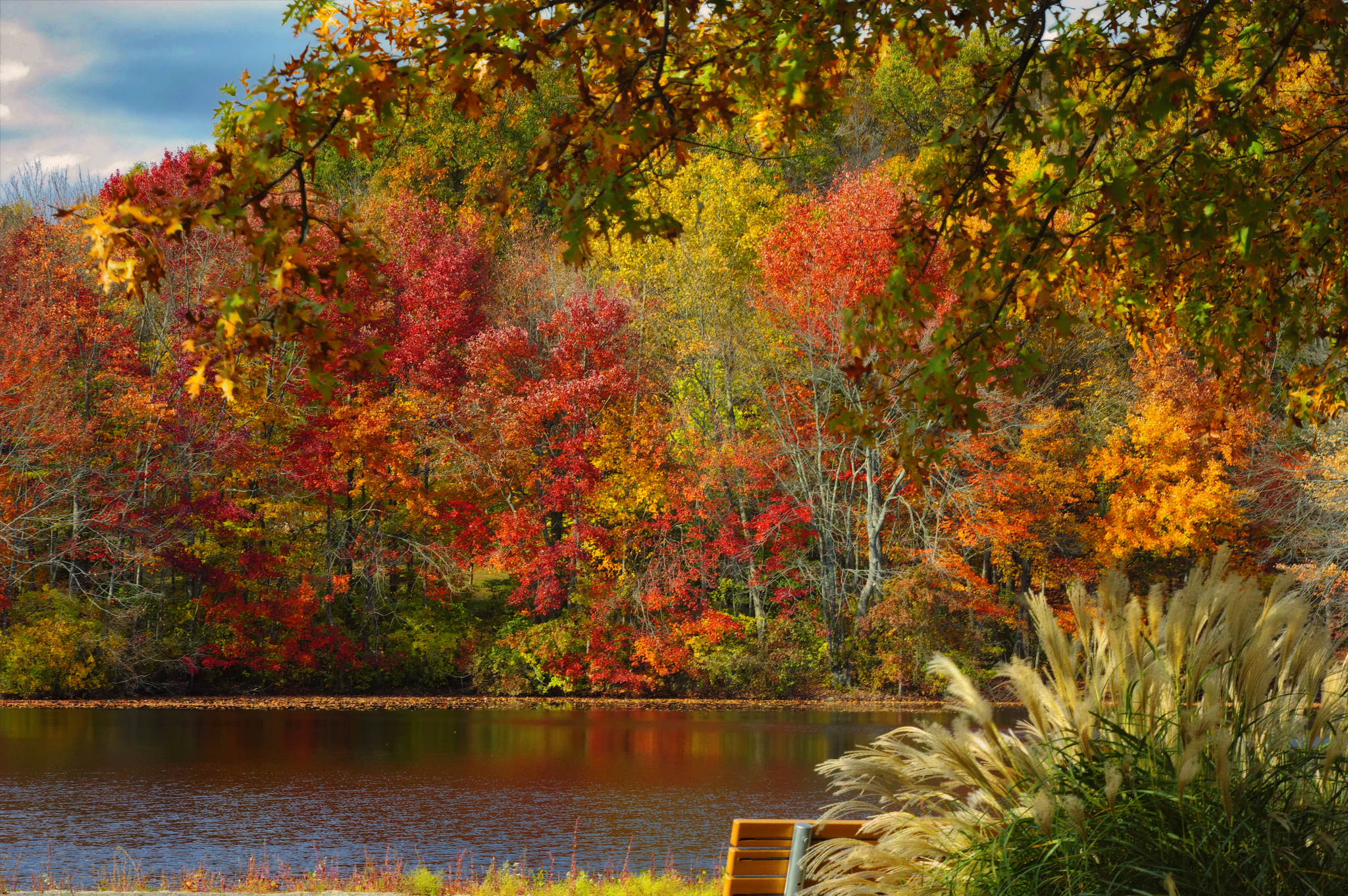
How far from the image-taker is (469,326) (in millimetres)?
28016

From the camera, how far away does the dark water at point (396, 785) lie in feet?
36.1

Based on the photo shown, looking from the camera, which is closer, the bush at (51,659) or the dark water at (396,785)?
the dark water at (396,785)

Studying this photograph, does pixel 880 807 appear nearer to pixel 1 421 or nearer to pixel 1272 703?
pixel 1272 703

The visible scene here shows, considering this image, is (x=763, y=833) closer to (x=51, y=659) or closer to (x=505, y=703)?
(x=505, y=703)

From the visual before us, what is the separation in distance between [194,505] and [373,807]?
13.0 metres

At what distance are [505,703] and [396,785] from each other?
34.0 feet

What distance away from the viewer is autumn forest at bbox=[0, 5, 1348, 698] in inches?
931

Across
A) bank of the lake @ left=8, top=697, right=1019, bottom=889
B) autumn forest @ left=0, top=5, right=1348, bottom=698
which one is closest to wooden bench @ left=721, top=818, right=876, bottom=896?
bank of the lake @ left=8, top=697, right=1019, bottom=889

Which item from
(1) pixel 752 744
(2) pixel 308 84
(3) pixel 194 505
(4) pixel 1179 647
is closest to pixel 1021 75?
(4) pixel 1179 647

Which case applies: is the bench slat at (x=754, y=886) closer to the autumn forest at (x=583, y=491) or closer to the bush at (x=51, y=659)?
the autumn forest at (x=583, y=491)

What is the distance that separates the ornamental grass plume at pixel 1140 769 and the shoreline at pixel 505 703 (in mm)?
19918

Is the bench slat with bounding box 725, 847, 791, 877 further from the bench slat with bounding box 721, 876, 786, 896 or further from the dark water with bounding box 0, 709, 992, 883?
the dark water with bounding box 0, 709, 992, 883

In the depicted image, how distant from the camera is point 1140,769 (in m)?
3.61

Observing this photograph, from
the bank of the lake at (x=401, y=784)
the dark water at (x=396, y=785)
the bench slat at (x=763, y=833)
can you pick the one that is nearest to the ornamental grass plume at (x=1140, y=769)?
the bench slat at (x=763, y=833)
